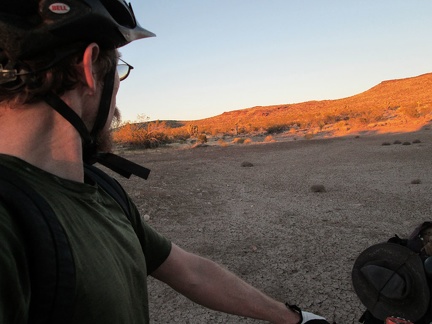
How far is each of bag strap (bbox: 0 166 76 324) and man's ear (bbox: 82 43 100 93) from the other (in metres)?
0.49

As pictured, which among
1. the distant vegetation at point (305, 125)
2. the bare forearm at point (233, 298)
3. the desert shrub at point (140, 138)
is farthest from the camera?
the distant vegetation at point (305, 125)

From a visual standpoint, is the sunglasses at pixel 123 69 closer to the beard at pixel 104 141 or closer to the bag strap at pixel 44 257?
the beard at pixel 104 141

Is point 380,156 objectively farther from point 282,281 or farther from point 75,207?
point 75,207

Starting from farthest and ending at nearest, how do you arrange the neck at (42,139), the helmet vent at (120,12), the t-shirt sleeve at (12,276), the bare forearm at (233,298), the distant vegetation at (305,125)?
the distant vegetation at (305,125), the bare forearm at (233,298), the helmet vent at (120,12), the neck at (42,139), the t-shirt sleeve at (12,276)

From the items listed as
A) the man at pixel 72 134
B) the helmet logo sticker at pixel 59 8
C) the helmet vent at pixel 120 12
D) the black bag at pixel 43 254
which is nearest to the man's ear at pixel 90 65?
the man at pixel 72 134

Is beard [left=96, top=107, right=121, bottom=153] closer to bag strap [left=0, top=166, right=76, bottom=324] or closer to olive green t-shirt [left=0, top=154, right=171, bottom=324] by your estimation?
olive green t-shirt [left=0, top=154, right=171, bottom=324]

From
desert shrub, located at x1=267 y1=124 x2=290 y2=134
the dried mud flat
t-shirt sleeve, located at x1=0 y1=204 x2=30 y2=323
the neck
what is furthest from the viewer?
desert shrub, located at x1=267 y1=124 x2=290 y2=134

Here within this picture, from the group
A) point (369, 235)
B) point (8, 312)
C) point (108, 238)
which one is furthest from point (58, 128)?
point (369, 235)

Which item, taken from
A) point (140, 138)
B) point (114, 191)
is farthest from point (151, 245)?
point (140, 138)

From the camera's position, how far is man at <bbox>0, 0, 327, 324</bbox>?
0.99 meters

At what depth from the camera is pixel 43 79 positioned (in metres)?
1.20

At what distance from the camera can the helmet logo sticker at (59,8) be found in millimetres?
1270

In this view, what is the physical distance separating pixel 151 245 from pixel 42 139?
0.65 meters

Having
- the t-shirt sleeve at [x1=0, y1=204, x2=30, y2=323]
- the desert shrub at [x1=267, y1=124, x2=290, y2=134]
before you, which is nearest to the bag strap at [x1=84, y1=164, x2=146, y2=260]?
the t-shirt sleeve at [x1=0, y1=204, x2=30, y2=323]
